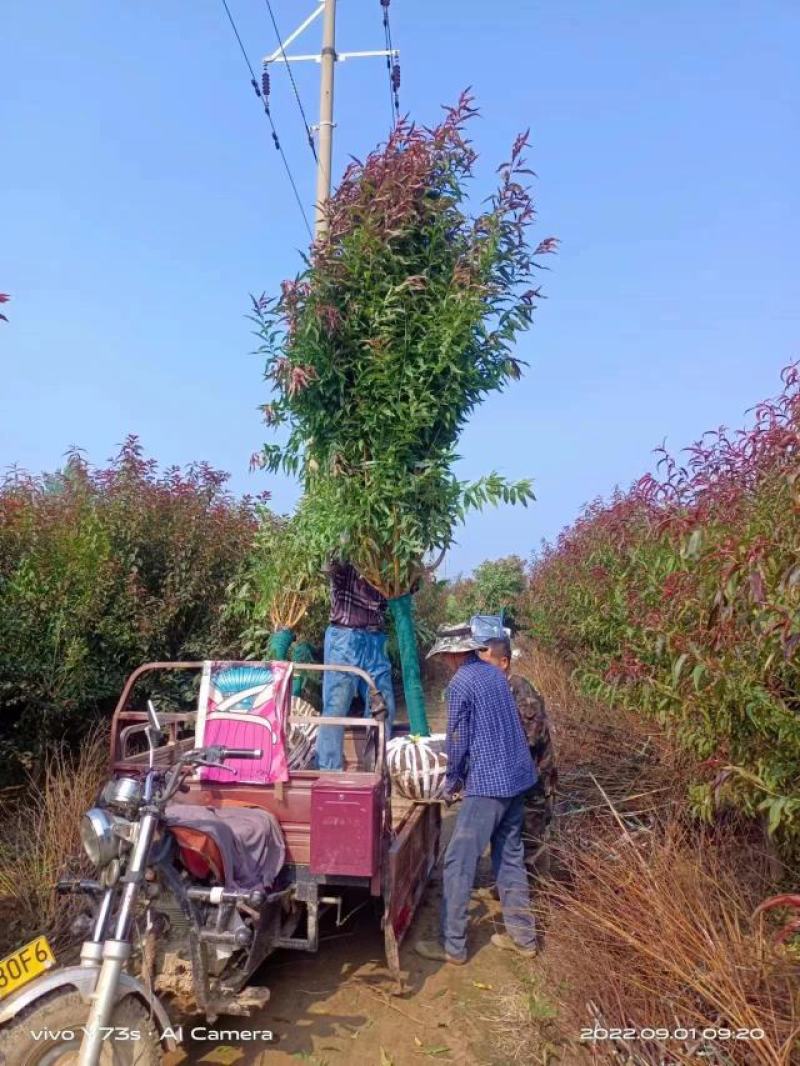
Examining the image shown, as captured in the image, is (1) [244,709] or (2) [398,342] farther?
(2) [398,342]

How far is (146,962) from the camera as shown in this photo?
3.20m

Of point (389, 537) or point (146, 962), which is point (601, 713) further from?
point (146, 962)

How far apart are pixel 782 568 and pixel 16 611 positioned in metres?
4.58

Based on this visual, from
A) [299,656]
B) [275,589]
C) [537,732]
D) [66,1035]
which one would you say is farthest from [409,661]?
[66,1035]

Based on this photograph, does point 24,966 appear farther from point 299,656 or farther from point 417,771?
point 299,656

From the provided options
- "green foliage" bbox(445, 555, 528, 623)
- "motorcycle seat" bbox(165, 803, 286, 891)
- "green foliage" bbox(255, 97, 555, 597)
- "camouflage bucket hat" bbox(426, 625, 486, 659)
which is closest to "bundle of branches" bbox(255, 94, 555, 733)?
"green foliage" bbox(255, 97, 555, 597)

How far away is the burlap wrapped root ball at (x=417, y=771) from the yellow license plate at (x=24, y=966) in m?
2.41

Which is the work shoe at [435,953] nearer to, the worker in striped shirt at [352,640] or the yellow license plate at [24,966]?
the worker in striped shirt at [352,640]

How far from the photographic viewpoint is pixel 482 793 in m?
4.39

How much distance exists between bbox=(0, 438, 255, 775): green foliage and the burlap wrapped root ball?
2.30m

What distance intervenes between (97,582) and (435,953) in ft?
11.3

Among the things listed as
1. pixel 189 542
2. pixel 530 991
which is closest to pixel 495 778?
pixel 530 991

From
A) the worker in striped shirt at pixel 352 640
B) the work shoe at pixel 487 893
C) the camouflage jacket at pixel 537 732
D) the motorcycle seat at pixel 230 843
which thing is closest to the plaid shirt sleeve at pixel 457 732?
the camouflage jacket at pixel 537 732

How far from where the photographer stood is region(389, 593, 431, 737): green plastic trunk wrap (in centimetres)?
644
